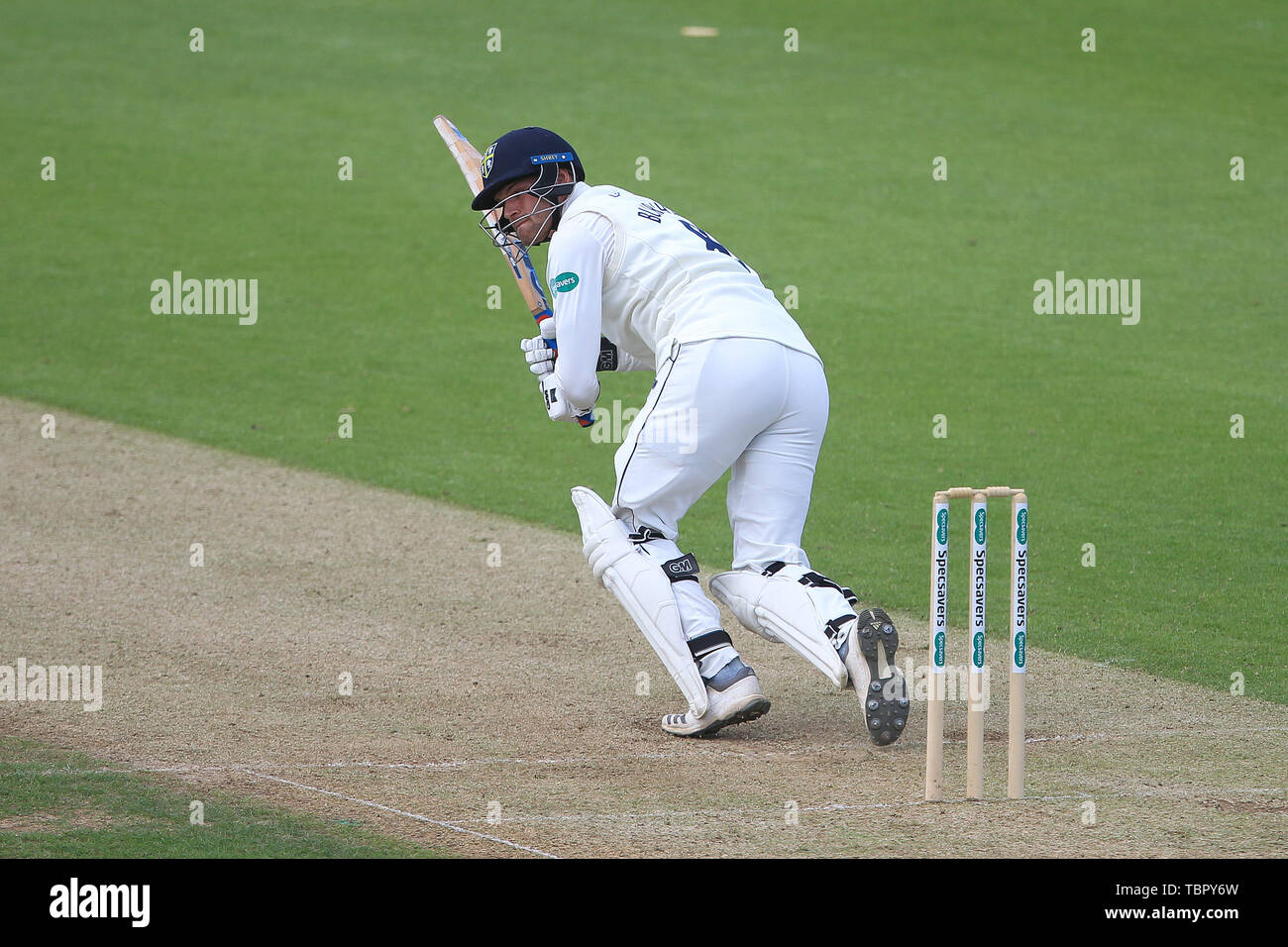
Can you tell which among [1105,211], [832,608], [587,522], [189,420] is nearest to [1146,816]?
[832,608]

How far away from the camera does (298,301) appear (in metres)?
14.9

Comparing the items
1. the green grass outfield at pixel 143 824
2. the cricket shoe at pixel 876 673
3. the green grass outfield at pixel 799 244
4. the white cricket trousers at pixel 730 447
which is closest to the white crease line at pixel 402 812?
the green grass outfield at pixel 143 824

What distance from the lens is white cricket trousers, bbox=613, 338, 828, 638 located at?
19.4 ft

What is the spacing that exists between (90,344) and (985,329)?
303 inches

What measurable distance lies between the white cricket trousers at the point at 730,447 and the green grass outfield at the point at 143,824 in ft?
5.42

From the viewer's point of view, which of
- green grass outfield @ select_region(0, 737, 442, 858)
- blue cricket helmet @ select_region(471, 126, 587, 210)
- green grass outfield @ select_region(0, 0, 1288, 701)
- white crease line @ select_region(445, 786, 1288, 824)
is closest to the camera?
green grass outfield @ select_region(0, 737, 442, 858)

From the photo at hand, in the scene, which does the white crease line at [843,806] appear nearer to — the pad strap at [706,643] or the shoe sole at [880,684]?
the shoe sole at [880,684]

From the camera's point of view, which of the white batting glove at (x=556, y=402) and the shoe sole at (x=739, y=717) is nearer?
the shoe sole at (x=739, y=717)

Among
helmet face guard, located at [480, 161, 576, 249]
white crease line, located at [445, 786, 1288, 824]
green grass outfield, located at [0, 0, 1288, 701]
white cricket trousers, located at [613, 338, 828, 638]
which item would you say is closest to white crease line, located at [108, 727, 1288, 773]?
white cricket trousers, located at [613, 338, 828, 638]

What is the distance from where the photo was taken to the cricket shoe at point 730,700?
582 cm

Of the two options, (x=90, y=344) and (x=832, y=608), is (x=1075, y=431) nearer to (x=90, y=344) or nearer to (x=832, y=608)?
(x=832, y=608)

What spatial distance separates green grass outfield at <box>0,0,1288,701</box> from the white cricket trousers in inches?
79.7

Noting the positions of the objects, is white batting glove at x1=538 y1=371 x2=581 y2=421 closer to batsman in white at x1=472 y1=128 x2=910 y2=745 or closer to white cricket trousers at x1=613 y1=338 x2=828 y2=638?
batsman in white at x1=472 y1=128 x2=910 y2=745

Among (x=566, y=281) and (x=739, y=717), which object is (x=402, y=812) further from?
(x=566, y=281)
